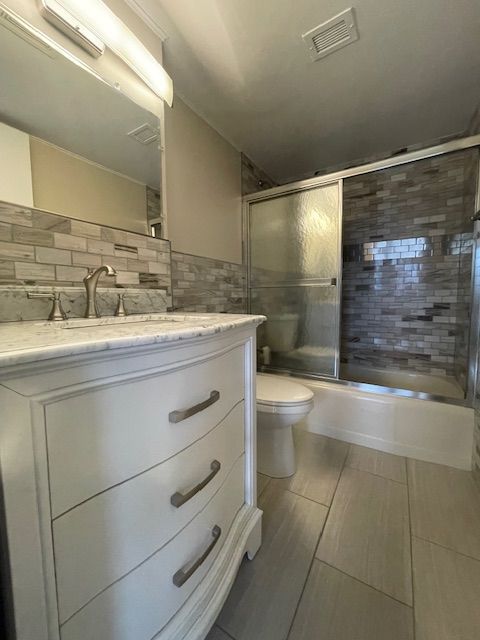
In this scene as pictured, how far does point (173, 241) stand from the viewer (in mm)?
1405

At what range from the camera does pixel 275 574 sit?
0.84 meters

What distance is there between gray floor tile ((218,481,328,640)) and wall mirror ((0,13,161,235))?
139cm

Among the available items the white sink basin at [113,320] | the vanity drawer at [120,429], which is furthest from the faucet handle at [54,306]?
the vanity drawer at [120,429]

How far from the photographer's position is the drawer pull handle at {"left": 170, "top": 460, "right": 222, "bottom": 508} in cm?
52

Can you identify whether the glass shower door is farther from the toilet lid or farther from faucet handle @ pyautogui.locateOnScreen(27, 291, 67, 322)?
faucet handle @ pyautogui.locateOnScreen(27, 291, 67, 322)

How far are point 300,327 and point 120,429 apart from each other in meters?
1.72

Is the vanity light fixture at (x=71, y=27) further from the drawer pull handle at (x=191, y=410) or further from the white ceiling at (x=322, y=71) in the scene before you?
the drawer pull handle at (x=191, y=410)

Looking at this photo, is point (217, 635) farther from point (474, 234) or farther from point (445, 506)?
point (474, 234)

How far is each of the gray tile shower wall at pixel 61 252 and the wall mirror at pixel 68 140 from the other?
41mm

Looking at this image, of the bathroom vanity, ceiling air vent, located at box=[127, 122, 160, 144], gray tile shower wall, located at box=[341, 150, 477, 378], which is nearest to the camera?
the bathroom vanity

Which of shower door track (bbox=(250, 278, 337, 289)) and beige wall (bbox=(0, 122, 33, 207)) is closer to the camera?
beige wall (bbox=(0, 122, 33, 207))

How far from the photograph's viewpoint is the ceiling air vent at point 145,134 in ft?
3.70

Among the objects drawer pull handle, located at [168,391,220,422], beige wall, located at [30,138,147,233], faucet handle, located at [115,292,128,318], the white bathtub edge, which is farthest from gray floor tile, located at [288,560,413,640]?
beige wall, located at [30,138,147,233]

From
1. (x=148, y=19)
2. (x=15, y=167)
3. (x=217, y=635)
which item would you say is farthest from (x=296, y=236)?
(x=217, y=635)
